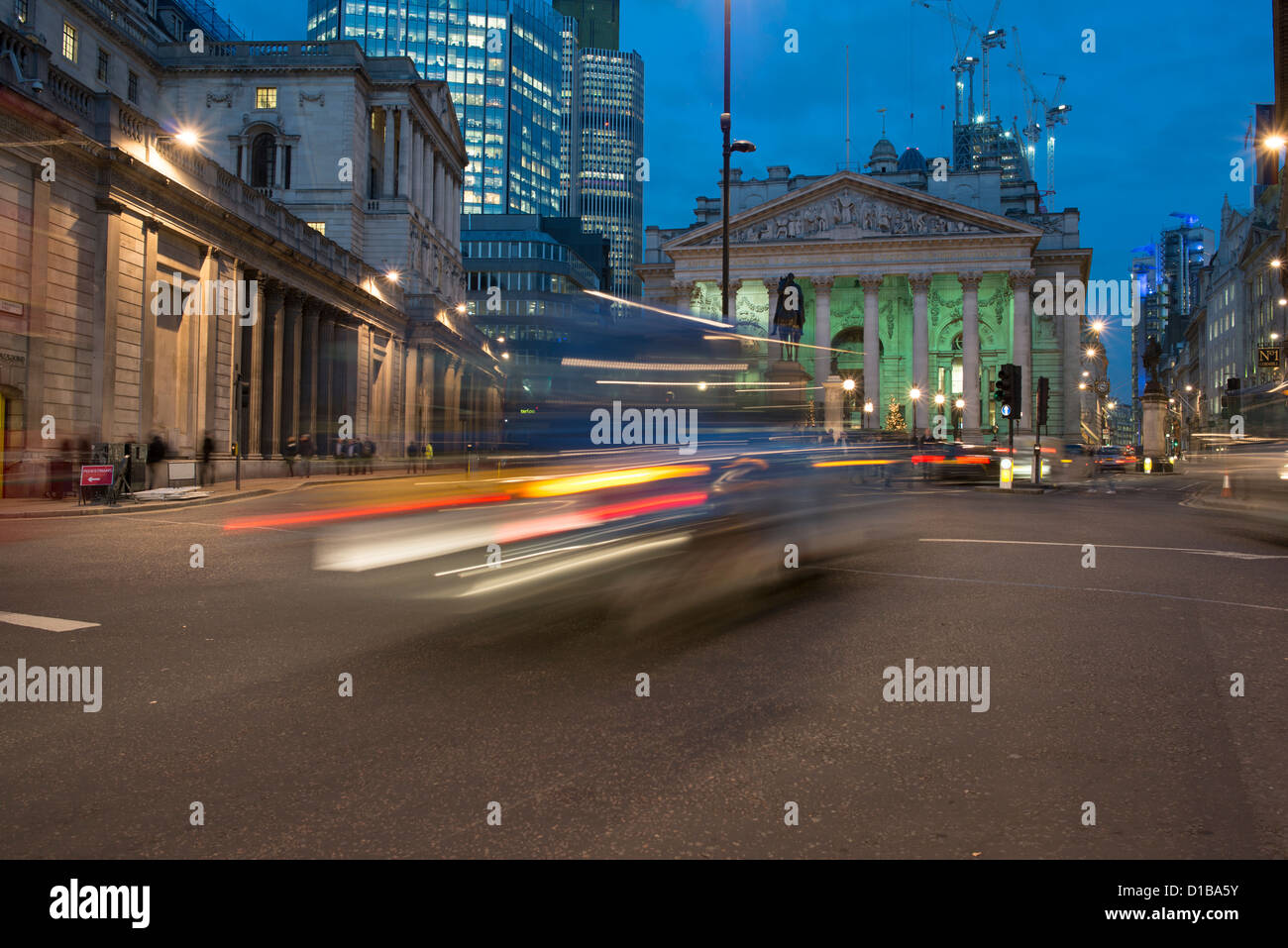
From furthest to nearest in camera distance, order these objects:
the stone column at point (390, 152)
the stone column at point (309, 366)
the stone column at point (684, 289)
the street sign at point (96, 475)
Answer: the stone column at point (684, 289) → the stone column at point (390, 152) → the stone column at point (309, 366) → the street sign at point (96, 475)

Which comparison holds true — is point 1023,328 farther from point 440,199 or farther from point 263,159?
point 263,159

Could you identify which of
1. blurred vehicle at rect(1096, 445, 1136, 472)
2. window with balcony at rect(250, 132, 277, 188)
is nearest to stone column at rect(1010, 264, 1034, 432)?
blurred vehicle at rect(1096, 445, 1136, 472)

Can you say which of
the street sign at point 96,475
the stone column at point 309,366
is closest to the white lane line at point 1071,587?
the street sign at point 96,475

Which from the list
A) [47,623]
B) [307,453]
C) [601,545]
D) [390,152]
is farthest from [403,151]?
[47,623]

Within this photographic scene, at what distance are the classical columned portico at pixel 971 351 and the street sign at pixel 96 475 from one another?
64.7 meters

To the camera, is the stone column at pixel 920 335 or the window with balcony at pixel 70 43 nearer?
the window with balcony at pixel 70 43

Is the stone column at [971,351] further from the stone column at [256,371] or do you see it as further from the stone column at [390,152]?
the stone column at [256,371]

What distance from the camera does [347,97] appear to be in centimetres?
5619

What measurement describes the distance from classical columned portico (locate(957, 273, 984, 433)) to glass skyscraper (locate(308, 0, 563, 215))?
344 ft

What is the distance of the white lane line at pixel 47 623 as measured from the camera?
709 cm

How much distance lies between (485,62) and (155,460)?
150m

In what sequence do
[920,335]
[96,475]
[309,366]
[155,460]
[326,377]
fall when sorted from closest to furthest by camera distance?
[96,475] < [155,460] < [309,366] < [326,377] < [920,335]

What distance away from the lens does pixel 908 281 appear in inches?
3068

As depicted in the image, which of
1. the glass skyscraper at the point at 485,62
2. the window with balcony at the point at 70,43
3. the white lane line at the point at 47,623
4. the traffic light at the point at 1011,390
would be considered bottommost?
the white lane line at the point at 47,623
